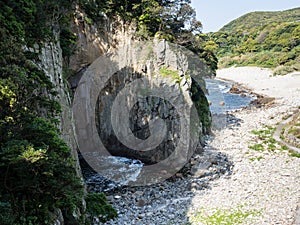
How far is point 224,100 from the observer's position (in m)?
41.3

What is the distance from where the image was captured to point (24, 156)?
547cm

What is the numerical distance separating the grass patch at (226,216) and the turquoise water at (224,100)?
21291mm

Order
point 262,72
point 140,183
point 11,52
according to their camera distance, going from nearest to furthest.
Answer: point 11,52, point 140,183, point 262,72

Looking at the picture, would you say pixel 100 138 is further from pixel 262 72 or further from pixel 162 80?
pixel 262 72

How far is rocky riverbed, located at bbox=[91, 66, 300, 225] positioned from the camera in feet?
41.4

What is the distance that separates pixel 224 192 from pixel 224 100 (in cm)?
2827

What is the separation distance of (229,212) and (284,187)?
3.81 meters

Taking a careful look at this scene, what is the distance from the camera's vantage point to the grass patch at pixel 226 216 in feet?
39.5

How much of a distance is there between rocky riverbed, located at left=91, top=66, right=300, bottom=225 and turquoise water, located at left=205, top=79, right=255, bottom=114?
13.9 m

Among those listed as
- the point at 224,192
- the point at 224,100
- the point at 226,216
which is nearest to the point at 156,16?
the point at 224,192

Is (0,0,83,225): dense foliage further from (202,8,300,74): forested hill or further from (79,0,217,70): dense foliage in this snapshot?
(202,8,300,74): forested hill

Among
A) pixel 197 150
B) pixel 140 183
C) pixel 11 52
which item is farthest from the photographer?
pixel 197 150

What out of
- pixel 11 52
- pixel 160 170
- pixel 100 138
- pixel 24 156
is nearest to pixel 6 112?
pixel 24 156

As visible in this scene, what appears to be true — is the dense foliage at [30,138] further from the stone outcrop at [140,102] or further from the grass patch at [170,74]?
the grass patch at [170,74]
